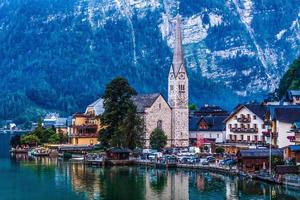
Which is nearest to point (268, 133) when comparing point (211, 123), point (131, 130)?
point (131, 130)

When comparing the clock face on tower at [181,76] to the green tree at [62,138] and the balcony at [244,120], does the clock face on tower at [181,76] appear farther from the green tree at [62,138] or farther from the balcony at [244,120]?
the green tree at [62,138]

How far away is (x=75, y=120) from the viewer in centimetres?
13388

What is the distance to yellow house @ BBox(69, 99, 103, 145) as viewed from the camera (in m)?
130

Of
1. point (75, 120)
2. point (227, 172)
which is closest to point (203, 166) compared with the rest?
point (227, 172)

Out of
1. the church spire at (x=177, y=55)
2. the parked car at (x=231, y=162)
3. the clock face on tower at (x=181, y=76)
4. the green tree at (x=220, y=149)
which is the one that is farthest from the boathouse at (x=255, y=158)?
the church spire at (x=177, y=55)

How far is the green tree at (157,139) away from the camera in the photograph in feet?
370

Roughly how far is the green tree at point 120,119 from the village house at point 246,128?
40.0ft

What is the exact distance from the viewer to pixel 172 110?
119m

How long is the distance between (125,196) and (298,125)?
24.3 metres

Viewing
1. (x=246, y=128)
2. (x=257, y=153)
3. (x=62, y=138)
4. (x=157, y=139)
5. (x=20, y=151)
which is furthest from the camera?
(x=62, y=138)

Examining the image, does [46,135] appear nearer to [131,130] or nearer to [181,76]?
[181,76]

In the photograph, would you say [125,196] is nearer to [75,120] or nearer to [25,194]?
[25,194]

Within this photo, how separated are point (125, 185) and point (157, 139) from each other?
36.7m

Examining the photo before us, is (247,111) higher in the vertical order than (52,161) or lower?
higher
